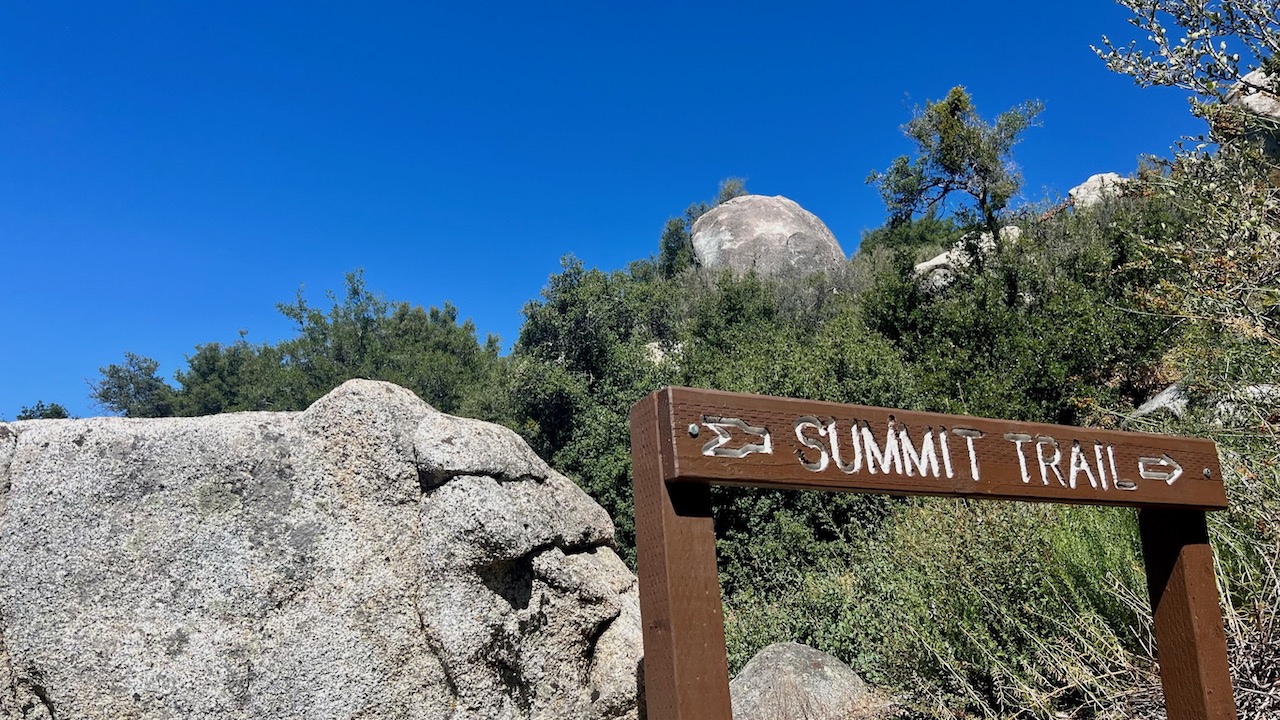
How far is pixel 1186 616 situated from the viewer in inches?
113

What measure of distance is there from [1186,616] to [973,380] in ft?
32.3

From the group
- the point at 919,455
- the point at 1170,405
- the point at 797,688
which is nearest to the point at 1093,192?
the point at 1170,405

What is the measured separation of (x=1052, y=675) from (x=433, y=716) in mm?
3421

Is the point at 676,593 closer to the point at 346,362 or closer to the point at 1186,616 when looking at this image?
the point at 1186,616

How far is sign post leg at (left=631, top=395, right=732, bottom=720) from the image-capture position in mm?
1813

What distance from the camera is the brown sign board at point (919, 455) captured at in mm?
1892

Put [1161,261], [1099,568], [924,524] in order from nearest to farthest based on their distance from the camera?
[1099,568], [924,524], [1161,261]

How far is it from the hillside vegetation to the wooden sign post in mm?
961

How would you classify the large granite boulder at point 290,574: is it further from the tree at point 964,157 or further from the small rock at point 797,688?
the tree at point 964,157

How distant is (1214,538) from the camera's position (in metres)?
4.21

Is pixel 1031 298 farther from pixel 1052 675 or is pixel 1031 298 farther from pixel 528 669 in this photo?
pixel 528 669

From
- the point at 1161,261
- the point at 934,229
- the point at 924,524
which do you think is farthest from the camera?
the point at 934,229

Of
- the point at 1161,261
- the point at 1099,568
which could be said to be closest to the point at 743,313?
the point at 1161,261

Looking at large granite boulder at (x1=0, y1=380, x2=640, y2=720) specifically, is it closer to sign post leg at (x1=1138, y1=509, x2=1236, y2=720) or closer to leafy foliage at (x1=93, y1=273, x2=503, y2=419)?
sign post leg at (x1=1138, y1=509, x2=1236, y2=720)
